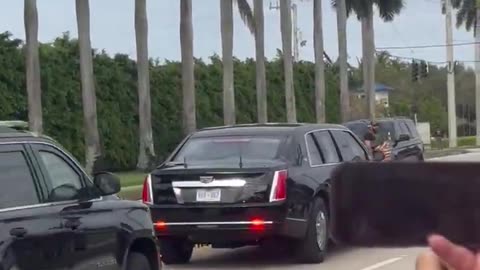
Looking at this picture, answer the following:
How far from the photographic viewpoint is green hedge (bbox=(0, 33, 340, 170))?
109 feet

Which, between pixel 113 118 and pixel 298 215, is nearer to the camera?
pixel 298 215

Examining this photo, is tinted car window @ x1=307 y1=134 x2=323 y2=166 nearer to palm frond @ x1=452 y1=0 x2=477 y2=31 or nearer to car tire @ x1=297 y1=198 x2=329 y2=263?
car tire @ x1=297 y1=198 x2=329 y2=263

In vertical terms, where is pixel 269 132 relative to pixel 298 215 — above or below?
above

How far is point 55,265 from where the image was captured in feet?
23.9

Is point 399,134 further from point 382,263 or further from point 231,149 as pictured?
point 231,149

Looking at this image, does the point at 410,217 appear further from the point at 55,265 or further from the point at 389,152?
the point at 389,152

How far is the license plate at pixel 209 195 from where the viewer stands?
12.5 meters

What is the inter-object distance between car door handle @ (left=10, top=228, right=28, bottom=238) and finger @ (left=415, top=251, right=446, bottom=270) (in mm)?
5258

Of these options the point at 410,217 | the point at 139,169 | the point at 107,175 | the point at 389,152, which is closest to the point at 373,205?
the point at 410,217

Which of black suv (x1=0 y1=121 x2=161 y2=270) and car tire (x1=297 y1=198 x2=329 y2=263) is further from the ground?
black suv (x1=0 y1=121 x2=161 y2=270)

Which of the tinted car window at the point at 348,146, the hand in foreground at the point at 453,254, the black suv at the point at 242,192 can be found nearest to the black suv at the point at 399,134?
the tinted car window at the point at 348,146

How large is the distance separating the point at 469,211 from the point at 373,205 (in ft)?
0.54

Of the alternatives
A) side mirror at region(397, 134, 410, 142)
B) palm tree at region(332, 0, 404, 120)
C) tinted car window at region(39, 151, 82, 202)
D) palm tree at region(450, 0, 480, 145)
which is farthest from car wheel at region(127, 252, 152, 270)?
palm tree at region(450, 0, 480, 145)

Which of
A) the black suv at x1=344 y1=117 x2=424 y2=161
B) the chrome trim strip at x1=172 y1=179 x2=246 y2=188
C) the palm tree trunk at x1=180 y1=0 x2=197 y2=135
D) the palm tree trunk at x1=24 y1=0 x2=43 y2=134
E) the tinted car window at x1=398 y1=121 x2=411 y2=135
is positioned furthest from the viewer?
the palm tree trunk at x1=180 y1=0 x2=197 y2=135
